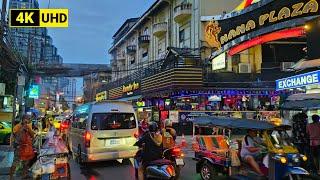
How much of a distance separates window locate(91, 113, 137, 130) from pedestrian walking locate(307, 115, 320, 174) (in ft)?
19.8

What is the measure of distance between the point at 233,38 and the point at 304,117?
3635 millimetres

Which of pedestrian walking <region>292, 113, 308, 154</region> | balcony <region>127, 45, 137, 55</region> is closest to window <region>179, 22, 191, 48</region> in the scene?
balcony <region>127, 45, 137, 55</region>

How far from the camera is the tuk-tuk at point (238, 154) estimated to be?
9.57 metres

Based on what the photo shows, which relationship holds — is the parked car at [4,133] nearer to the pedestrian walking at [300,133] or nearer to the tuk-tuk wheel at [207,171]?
the tuk-tuk wheel at [207,171]

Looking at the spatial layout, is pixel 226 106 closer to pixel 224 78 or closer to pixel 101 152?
pixel 224 78

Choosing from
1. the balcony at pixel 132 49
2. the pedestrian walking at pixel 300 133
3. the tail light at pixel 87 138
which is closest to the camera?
the pedestrian walking at pixel 300 133

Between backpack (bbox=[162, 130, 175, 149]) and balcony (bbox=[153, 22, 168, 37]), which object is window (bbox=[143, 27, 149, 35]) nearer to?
balcony (bbox=[153, 22, 168, 37])

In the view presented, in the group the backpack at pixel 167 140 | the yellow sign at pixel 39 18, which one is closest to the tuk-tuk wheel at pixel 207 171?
the backpack at pixel 167 140

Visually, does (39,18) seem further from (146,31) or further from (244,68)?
(146,31)

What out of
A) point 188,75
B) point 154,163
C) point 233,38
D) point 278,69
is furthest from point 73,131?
point 278,69

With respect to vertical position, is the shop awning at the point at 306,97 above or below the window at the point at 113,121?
above

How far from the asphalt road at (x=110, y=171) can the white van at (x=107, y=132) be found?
1.17ft

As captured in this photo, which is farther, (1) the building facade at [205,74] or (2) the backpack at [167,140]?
(1) the building facade at [205,74]

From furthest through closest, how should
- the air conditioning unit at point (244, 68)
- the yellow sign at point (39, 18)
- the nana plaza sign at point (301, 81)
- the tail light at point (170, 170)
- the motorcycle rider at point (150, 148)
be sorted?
the air conditioning unit at point (244, 68), the yellow sign at point (39, 18), the nana plaza sign at point (301, 81), the motorcycle rider at point (150, 148), the tail light at point (170, 170)
